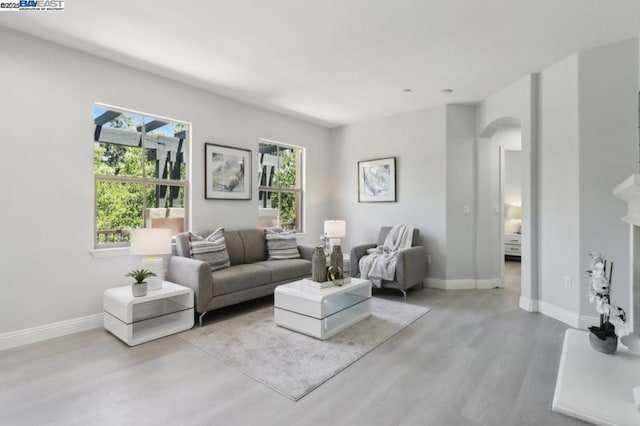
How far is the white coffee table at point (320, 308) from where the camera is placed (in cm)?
286

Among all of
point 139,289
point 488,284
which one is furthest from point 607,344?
point 139,289

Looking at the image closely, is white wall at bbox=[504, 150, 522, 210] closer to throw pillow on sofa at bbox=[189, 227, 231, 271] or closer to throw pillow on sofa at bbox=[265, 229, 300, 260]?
throw pillow on sofa at bbox=[265, 229, 300, 260]

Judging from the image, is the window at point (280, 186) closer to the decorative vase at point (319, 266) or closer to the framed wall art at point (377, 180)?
the framed wall art at point (377, 180)

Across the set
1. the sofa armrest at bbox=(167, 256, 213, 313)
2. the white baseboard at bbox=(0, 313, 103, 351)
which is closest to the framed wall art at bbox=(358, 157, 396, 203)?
the sofa armrest at bbox=(167, 256, 213, 313)

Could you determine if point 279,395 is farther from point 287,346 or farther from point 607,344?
point 607,344

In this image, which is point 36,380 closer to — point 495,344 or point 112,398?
point 112,398

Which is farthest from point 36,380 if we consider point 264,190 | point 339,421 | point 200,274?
point 264,190

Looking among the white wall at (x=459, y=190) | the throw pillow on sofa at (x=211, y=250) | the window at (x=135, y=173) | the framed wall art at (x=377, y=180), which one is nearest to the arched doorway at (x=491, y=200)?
the white wall at (x=459, y=190)

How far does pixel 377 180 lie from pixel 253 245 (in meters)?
2.39

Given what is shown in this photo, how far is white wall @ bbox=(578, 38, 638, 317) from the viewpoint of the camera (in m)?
2.91

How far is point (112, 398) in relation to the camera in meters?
1.98

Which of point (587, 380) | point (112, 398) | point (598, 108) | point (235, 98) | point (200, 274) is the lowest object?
point (112, 398)

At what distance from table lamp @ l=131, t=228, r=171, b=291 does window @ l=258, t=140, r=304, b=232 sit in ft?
6.43

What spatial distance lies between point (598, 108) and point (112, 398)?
15.2 feet
